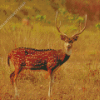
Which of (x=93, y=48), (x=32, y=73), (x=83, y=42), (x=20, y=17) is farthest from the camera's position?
(x=20, y=17)

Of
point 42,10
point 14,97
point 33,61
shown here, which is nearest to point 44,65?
point 33,61

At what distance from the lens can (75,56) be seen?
8.34m

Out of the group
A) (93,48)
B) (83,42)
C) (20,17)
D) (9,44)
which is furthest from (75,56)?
(20,17)

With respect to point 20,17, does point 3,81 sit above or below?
below

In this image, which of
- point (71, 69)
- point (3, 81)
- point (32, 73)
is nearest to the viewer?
point (3, 81)

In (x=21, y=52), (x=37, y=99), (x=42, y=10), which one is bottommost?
(x=37, y=99)

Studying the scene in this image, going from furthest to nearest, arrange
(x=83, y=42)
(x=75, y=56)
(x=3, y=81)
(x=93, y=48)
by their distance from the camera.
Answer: (x=83, y=42)
(x=93, y=48)
(x=75, y=56)
(x=3, y=81)

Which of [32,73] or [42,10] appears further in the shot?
[42,10]

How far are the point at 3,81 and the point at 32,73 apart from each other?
921mm

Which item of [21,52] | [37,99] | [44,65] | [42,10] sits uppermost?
[42,10]

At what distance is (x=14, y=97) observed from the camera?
14.4ft

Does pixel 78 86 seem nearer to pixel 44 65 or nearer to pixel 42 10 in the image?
pixel 44 65

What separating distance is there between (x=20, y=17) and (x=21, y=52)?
1620cm

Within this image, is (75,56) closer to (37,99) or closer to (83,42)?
(83,42)
